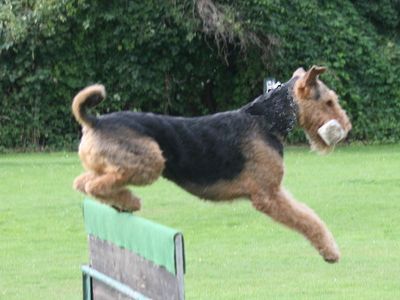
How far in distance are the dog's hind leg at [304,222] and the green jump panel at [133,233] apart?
Result: 18.6 inches

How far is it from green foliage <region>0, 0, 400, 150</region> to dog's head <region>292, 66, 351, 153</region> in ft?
60.2

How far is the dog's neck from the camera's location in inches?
215

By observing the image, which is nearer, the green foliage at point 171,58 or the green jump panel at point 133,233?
the green jump panel at point 133,233

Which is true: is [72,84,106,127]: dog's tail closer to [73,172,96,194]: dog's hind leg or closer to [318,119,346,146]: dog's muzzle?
[73,172,96,194]: dog's hind leg

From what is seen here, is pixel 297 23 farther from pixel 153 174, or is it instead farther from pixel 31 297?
pixel 153 174

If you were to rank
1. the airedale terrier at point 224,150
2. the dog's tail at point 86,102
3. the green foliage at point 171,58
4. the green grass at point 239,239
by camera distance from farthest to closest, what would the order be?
the green foliage at point 171,58 < the green grass at point 239,239 < the dog's tail at point 86,102 < the airedale terrier at point 224,150

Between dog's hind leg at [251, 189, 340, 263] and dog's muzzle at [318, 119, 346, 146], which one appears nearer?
dog's hind leg at [251, 189, 340, 263]

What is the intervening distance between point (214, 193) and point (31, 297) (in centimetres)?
496

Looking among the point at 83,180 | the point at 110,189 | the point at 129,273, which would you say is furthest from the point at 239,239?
the point at 110,189

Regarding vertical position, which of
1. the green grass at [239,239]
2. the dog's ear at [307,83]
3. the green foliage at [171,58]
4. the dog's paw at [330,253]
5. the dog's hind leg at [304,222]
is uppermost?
the dog's ear at [307,83]

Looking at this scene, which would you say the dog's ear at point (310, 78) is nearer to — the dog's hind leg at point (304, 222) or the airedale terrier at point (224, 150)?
the airedale terrier at point (224, 150)

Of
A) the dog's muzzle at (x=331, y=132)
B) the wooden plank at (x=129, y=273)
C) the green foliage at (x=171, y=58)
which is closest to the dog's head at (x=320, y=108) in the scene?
the dog's muzzle at (x=331, y=132)

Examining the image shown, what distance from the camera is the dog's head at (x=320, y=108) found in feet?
17.8

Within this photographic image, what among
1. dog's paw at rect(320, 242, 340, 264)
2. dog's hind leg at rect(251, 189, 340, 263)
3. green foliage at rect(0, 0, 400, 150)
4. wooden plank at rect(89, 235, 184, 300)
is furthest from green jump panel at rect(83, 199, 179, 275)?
green foliage at rect(0, 0, 400, 150)
